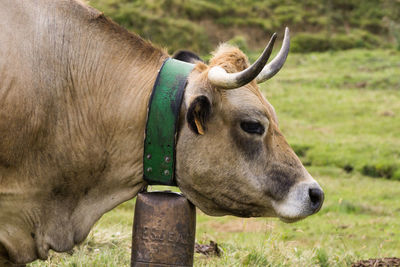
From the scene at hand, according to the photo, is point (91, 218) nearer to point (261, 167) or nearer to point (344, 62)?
point (261, 167)

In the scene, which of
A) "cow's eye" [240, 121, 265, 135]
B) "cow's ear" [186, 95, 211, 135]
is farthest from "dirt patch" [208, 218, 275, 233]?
"cow's ear" [186, 95, 211, 135]

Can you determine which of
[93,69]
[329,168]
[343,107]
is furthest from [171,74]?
[343,107]

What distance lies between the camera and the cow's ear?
12.0 ft

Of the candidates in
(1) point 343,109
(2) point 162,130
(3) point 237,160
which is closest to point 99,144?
(2) point 162,130

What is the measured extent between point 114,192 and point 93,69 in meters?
0.74

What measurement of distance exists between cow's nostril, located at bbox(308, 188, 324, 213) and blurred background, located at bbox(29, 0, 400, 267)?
1.61 m

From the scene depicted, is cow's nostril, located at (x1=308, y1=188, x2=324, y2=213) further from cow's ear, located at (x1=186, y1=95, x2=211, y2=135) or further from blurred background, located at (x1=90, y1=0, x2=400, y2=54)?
blurred background, located at (x1=90, y1=0, x2=400, y2=54)

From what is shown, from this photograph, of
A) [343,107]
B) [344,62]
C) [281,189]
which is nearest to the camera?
[281,189]

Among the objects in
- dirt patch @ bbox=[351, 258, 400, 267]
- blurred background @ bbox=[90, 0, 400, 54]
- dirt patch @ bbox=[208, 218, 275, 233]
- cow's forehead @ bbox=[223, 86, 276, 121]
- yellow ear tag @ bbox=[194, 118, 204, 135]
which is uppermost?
blurred background @ bbox=[90, 0, 400, 54]

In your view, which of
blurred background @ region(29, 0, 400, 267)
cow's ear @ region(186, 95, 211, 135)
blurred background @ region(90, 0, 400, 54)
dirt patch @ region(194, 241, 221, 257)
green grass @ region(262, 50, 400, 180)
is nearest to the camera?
cow's ear @ region(186, 95, 211, 135)

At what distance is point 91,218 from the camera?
12.8 ft

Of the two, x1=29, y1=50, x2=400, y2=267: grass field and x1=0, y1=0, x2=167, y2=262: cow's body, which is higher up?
x1=0, y1=0, x2=167, y2=262: cow's body

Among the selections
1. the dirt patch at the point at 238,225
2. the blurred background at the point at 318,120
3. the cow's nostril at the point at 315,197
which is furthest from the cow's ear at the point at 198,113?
the dirt patch at the point at 238,225

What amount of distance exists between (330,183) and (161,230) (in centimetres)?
697
